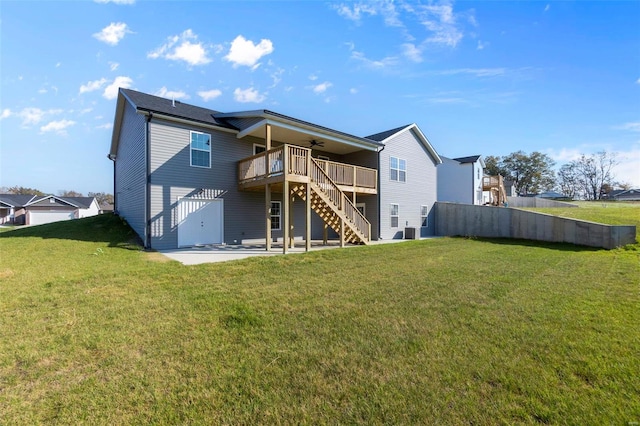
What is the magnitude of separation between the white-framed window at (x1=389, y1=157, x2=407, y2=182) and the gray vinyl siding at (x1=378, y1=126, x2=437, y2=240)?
250 millimetres

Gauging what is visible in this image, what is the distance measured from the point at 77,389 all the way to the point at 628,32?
58.3 feet

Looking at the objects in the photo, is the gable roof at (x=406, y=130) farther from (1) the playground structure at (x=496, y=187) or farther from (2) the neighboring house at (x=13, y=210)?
(2) the neighboring house at (x=13, y=210)

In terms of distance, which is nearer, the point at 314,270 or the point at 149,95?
the point at 314,270

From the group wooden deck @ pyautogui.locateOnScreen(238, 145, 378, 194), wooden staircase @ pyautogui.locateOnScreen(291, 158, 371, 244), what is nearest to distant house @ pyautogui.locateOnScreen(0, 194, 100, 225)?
wooden deck @ pyautogui.locateOnScreen(238, 145, 378, 194)

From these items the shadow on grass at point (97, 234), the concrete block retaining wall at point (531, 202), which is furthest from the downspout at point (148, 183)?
the concrete block retaining wall at point (531, 202)

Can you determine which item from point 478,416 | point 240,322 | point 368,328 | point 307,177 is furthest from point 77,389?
point 307,177

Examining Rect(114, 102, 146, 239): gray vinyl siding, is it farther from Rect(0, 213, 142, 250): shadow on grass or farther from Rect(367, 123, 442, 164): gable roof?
Rect(367, 123, 442, 164): gable roof

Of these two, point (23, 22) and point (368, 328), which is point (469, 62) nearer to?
point (368, 328)

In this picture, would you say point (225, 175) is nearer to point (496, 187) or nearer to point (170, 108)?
point (170, 108)

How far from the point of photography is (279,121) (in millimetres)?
11703

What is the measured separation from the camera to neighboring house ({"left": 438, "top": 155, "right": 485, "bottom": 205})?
27.4m

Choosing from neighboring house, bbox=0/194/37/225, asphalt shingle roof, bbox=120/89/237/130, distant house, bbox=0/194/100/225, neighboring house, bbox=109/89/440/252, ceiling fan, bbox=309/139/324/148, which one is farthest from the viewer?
neighboring house, bbox=0/194/37/225

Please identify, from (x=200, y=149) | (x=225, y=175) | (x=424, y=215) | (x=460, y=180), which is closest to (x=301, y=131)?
(x=225, y=175)

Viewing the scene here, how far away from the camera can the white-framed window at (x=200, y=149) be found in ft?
40.1
